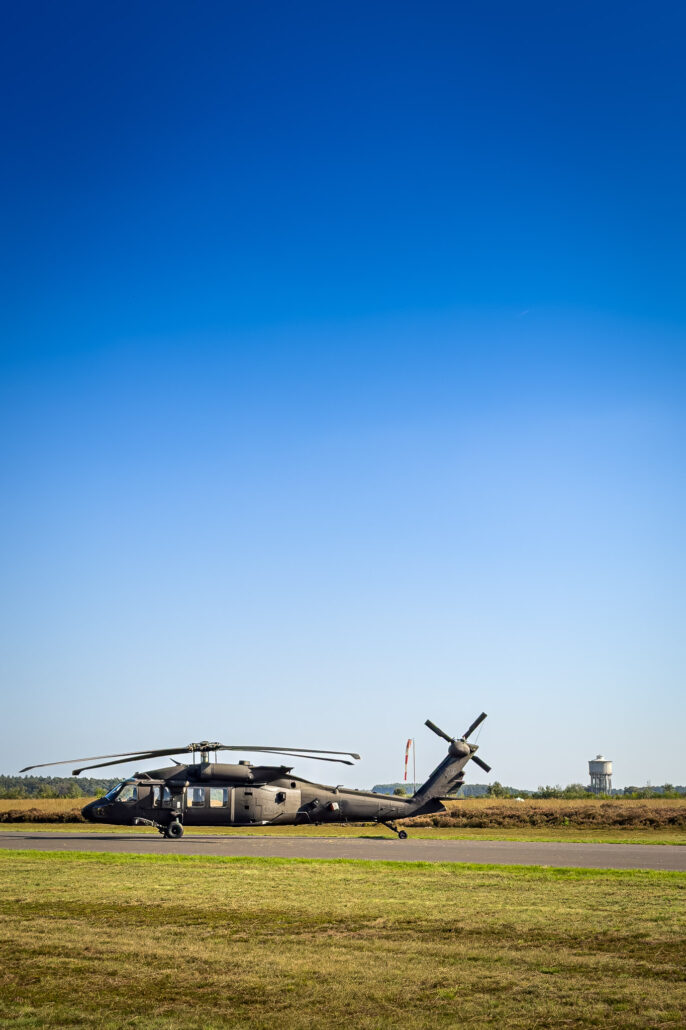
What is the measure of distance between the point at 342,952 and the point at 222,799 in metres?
25.7

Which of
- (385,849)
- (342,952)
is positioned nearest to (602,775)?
(385,849)

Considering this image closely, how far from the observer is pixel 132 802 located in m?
36.2

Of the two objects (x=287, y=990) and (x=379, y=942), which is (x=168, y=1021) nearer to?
(x=287, y=990)

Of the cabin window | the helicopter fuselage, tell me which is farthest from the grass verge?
the cabin window

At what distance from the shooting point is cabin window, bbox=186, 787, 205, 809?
36.7 metres

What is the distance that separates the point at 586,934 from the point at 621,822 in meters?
39.7

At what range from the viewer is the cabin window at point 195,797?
120 feet

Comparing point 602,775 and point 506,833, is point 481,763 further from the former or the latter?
point 602,775

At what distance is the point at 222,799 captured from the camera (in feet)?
121

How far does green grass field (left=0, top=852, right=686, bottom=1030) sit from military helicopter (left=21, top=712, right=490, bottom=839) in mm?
15546

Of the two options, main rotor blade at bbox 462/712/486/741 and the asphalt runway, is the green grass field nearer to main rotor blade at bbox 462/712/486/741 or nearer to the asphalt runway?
the asphalt runway

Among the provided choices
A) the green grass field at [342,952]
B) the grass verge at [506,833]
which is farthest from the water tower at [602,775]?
the green grass field at [342,952]

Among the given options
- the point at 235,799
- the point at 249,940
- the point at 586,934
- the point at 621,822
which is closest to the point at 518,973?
the point at 586,934

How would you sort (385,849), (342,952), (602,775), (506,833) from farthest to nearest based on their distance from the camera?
1. (602,775)
2. (506,833)
3. (385,849)
4. (342,952)
